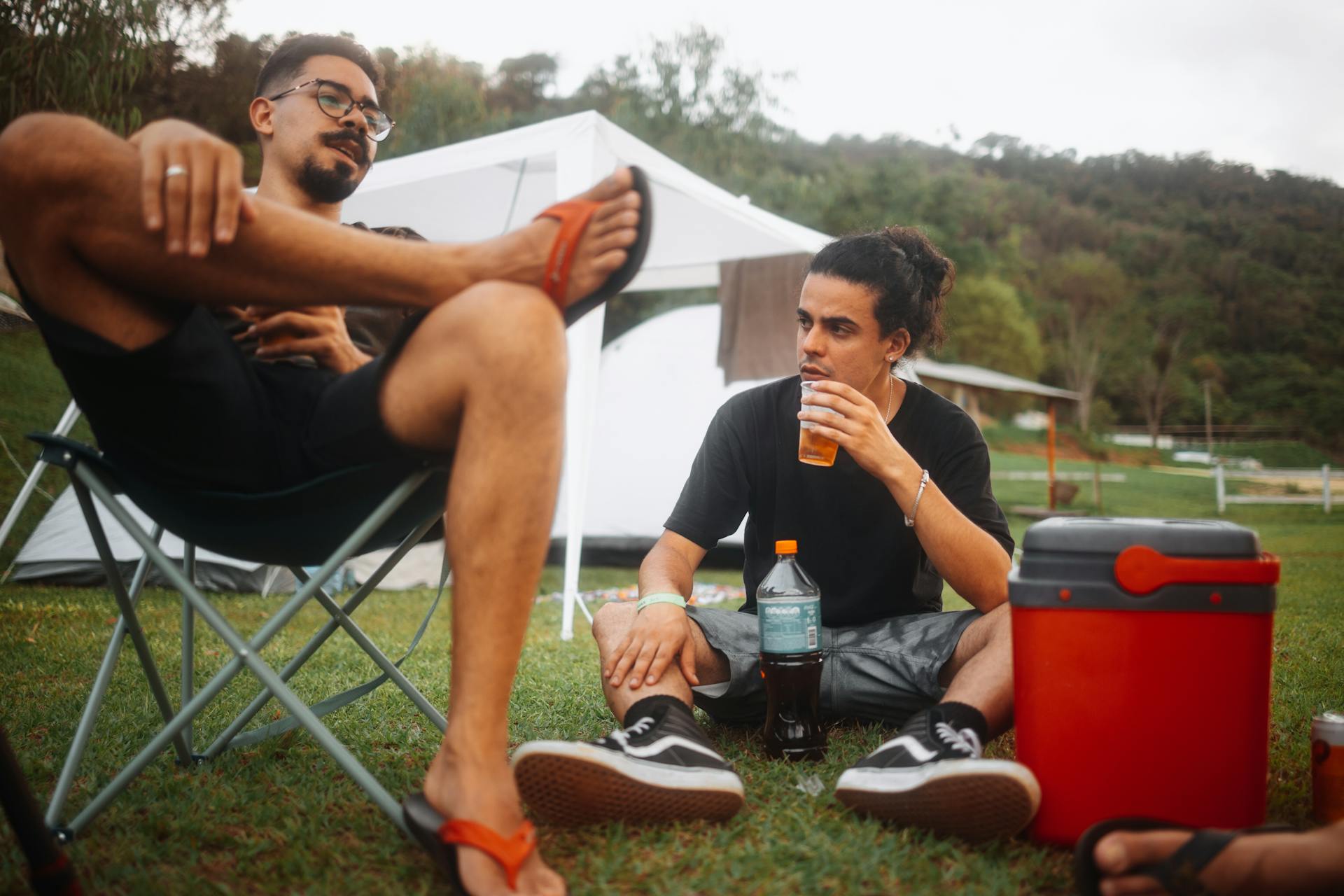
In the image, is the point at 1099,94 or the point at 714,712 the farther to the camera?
the point at 1099,94

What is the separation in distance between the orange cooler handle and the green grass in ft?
1.32

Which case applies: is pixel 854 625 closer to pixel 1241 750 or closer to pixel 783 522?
pixel 783 522

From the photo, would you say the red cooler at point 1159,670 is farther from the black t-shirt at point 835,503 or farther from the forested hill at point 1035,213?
the forested hill at point 1035,213

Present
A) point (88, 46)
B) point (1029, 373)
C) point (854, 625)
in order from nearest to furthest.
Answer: point (854, 625)
point (88, 46)
point (1029, 373)

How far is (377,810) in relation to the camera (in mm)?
1447

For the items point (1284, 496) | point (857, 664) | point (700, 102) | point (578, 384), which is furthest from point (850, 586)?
point (700, 102)

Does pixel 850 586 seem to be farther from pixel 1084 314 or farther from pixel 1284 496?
pixel 1084 314

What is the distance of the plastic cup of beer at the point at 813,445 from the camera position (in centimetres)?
172

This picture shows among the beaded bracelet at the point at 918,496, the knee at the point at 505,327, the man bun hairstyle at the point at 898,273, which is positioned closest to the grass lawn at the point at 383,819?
the beaded bracelet at the point at 918,496

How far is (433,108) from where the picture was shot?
62.2 ft

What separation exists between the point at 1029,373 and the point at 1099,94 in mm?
14245

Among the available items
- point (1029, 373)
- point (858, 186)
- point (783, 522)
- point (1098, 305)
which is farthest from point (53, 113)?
point (1098, 305)

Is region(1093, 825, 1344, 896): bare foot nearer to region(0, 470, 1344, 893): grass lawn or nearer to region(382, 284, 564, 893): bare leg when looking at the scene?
region(0, 470, 1344, 893): grass lawn

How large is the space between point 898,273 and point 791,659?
924 millimetres
